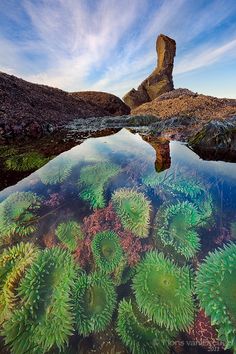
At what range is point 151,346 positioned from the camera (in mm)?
1134

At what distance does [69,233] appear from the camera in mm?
1604

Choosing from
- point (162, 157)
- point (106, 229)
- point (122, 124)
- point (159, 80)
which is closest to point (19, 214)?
point (106, 229)

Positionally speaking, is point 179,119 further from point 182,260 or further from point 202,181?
point 182,260

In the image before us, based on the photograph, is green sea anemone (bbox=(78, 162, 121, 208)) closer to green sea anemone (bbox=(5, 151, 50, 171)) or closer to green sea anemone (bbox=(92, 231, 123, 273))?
green sea anemone (bbox=(92, 231, 123, 273))

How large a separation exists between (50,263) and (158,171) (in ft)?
3.99

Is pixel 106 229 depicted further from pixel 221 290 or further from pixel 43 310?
pixel 221 290

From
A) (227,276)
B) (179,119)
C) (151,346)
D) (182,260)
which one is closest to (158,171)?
(182,260)

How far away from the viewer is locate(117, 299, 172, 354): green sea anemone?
1128 millimetres

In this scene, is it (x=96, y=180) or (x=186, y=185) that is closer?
(x=186, y=185)

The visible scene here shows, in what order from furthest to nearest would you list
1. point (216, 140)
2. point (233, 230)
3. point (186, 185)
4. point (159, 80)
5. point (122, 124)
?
point (159, 80)
point (122, 124)
point (216, 140)
point (186, 185)
point (233, 230)

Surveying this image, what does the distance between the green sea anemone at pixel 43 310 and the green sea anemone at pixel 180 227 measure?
1.87 feet

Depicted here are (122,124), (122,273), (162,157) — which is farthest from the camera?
(122,124)

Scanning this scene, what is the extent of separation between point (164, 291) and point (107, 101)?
2355 centimetres

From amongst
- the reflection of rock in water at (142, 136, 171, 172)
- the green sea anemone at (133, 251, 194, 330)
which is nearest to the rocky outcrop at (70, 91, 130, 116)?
the reflection of rock in water at (142, 136, 171, 172)
